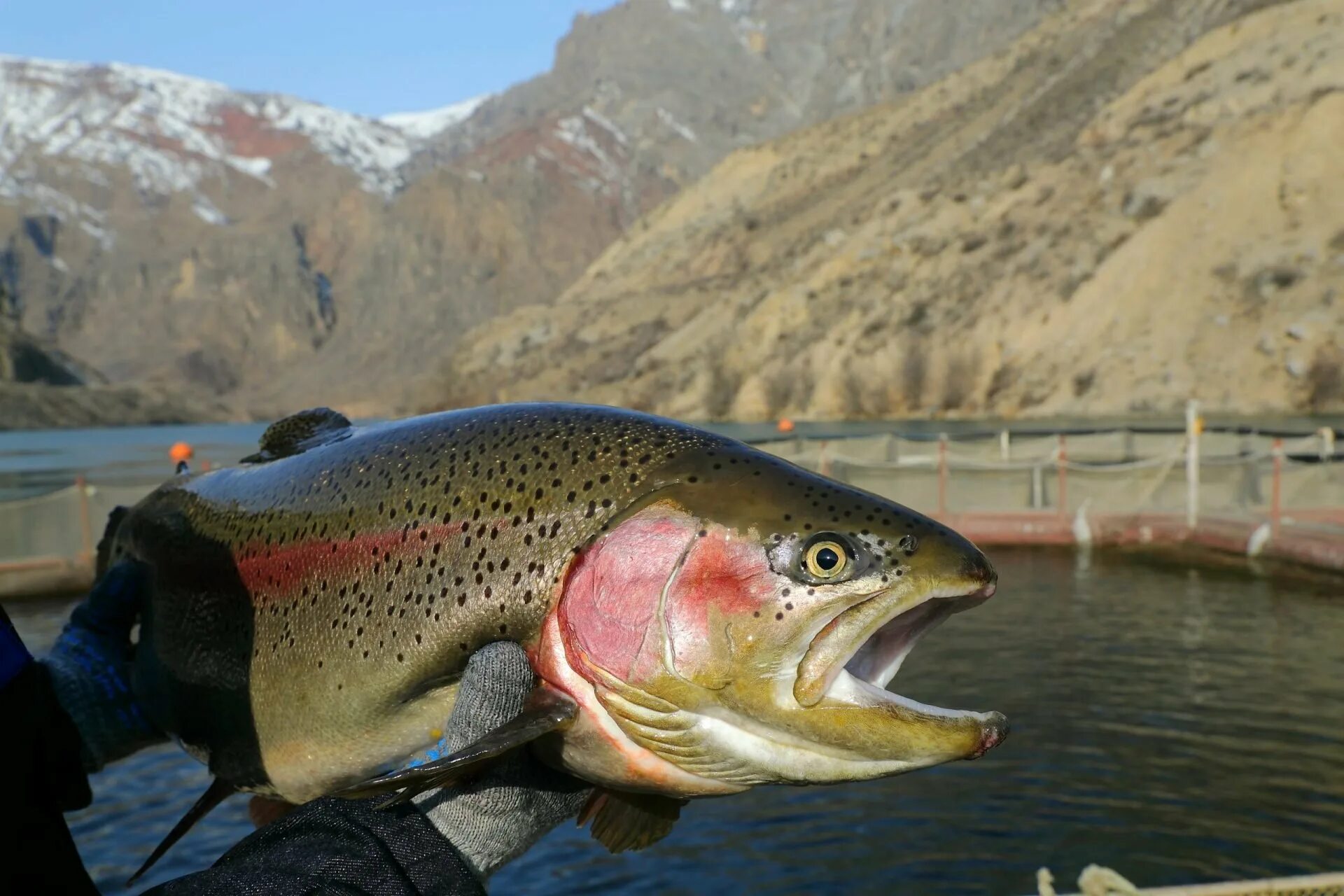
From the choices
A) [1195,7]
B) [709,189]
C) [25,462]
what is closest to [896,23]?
[709,189]

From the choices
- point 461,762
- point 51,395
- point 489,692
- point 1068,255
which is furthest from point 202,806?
point 51,395

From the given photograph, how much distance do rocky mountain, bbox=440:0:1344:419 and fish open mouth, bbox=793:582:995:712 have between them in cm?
5453

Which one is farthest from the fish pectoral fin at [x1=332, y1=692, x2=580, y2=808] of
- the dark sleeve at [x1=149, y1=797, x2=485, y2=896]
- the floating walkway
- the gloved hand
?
the floating walkway

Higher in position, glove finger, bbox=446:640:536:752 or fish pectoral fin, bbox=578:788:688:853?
glove finger, bbox=446:640:536:752

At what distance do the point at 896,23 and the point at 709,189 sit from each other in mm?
76157

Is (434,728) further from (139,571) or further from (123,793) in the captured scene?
(123,793)

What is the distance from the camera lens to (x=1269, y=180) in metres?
57.7

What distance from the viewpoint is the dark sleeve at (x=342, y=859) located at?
1.83 metres

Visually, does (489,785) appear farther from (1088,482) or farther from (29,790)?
(1088,482)

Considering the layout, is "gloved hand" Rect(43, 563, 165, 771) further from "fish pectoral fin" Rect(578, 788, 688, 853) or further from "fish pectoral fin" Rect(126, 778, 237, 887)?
A: "fish pectoral fin" Rect(578, 788, 688, 853)

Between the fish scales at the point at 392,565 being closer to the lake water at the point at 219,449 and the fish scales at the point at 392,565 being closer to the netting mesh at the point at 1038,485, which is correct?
the netting mesh at the point at 1038,485

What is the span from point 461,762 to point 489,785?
0.32 m

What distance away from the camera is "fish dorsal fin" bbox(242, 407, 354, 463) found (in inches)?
122

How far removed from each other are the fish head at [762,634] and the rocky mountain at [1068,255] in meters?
54.6
